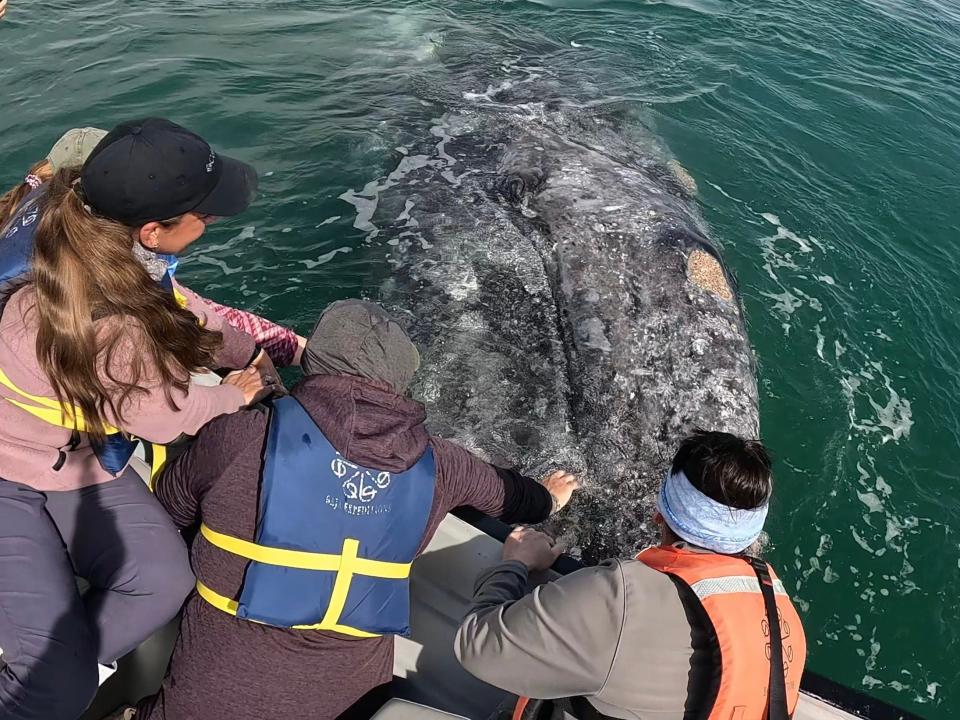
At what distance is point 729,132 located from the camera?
1180cm

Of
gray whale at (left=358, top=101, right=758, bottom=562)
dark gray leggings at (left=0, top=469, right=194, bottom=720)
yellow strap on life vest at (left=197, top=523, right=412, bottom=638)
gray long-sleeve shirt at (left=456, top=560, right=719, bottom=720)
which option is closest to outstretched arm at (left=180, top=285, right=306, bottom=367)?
gray whale at (left=358, top=101, right=758, bottom=562)

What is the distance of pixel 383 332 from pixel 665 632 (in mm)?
1582

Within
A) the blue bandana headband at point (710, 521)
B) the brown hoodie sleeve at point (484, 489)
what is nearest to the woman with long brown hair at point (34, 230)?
the brown hoodie sleeve at point (484, 489)

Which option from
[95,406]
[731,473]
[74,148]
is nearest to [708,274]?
[731,473]

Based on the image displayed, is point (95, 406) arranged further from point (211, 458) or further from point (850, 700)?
point (850, 700)

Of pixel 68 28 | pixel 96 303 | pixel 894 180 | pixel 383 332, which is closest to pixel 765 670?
pixel 383 332

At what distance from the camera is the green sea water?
239 inches

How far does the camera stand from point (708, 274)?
7184 mm

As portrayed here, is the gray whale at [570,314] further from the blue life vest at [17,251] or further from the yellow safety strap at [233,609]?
the blue life vest at [17,251]

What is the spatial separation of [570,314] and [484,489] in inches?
148

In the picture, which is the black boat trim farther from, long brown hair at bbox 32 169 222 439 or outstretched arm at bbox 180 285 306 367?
outstretched arm at bbox 180 285 306 367

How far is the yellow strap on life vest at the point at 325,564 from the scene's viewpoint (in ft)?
9.20

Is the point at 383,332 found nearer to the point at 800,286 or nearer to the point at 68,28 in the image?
the point at 800,286

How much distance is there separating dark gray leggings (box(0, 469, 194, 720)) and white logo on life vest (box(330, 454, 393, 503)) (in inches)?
43.5
